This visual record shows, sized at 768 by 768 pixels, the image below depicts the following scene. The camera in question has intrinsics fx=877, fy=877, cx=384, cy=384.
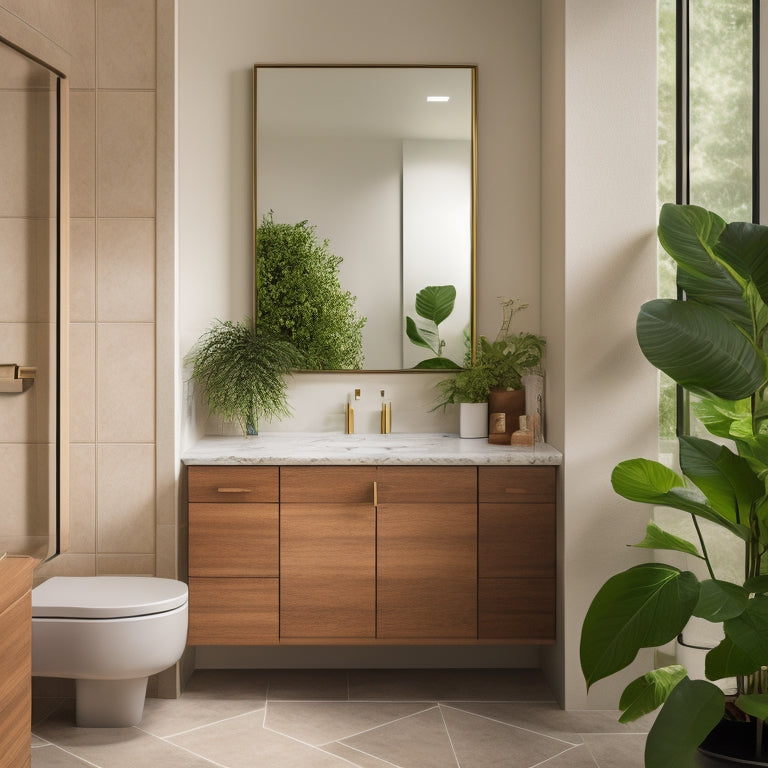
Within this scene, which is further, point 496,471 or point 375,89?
point 375,89

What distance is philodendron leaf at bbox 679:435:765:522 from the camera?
2152 mm

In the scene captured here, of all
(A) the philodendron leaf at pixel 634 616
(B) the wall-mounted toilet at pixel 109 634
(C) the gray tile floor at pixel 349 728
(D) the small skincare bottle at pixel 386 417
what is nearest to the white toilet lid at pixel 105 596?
(B) the wall-mounted toilet at pixel 109 634

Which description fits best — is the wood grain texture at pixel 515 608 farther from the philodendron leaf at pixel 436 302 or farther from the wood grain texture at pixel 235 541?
the philodendron leaf at pixel 436 302

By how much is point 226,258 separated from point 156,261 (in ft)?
1.48

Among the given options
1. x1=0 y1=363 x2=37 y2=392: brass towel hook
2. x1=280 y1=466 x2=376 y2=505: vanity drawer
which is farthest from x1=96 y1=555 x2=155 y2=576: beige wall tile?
x1=0 y1=363 x2=37 y2=392: brass towel hook

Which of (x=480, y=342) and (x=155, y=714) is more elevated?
(x=480, y=342)

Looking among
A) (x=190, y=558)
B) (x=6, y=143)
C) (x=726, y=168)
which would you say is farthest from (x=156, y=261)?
(x=726, y=168)

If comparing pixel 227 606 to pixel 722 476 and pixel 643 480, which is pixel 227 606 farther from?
pixel 722 476

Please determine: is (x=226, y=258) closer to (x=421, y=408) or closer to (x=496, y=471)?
(x=421, y=408)

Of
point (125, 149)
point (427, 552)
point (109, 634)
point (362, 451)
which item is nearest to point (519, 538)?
point (427, 552)

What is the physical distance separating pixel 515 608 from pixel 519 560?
0.17 m

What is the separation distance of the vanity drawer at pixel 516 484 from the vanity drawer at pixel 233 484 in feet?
2.41

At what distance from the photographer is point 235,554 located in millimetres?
3086

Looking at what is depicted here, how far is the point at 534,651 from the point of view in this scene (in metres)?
3.51
